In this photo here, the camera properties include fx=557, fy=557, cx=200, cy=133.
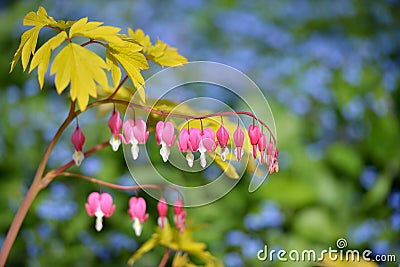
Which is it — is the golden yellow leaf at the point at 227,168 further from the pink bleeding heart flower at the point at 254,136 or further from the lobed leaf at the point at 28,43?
the lobed leaf at the point at 28,43

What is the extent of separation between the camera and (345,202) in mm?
2031

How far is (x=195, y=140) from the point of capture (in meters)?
0.72

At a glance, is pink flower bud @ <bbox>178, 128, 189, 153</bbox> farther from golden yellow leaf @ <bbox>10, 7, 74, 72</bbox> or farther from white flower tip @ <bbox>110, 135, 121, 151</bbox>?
golden yellow leaf @ <bbox>10, 7, 74, 72</bbox>

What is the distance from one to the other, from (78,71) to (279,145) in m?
1.59

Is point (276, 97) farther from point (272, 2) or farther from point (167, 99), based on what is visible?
point (167, 99)

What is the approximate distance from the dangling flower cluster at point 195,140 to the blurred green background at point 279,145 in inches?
37.7

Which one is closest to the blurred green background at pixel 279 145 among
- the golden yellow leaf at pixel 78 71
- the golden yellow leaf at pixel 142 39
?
the golden yellow leaf at pixel 142 39

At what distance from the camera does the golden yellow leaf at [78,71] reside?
2.15 ft

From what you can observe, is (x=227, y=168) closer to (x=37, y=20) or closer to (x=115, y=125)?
(x=115, y=125)

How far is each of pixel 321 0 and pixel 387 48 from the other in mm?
602
